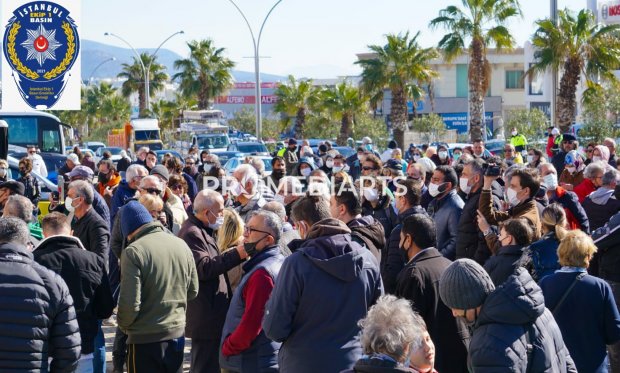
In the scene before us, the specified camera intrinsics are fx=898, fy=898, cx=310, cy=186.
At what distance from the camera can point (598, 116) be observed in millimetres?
27547

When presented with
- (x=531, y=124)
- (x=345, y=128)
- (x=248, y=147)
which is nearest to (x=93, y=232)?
(x=248, y=147)

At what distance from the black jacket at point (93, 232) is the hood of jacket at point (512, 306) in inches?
178

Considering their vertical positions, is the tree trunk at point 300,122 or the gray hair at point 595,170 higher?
the tree trunk at point 300,122

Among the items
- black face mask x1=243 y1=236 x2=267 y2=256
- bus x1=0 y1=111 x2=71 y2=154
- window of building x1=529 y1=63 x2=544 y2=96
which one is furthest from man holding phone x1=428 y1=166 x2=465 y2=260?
window of building x1=529 y1=63 x2=544 y2=96

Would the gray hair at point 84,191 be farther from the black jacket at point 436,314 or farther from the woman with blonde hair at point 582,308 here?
the woman with blonde hair at point 582,308

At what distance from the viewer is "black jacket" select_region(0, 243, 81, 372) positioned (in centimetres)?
505

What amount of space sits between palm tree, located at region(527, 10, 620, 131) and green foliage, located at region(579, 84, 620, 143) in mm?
538

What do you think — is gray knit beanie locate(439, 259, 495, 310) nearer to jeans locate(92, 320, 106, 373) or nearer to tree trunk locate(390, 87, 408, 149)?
jeans locate(92, 320, 106, 373)

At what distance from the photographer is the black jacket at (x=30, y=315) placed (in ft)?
16.6

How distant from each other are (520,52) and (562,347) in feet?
234

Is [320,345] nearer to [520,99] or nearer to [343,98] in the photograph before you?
[343,98]

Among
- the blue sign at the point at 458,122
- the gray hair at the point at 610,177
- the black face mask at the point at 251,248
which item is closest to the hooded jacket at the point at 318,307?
the black face mask at the point at 251,248

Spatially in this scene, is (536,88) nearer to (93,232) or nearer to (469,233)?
(469,233)

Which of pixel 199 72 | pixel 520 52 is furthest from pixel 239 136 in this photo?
pixel 520 52
